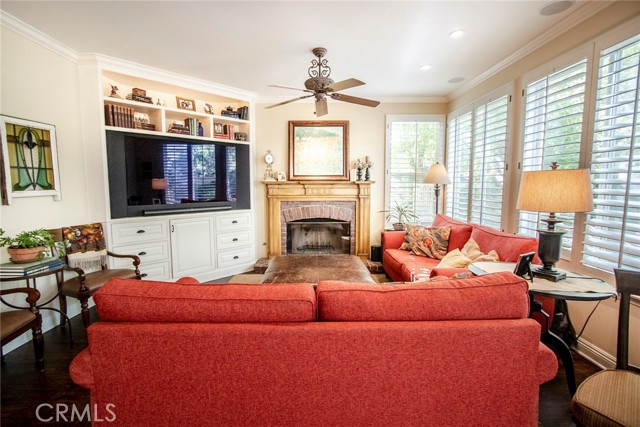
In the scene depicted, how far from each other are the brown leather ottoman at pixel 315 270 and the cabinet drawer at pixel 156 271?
61.2 inches

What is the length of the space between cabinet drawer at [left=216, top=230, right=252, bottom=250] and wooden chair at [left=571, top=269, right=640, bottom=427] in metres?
3.99

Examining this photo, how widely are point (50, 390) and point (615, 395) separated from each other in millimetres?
3094

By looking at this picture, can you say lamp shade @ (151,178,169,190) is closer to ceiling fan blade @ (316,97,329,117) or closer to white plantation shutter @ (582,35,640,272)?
ceiling fan blade @ (316,97,329,117)

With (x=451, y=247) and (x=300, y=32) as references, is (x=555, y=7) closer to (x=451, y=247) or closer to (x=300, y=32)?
(x=300, y=32)

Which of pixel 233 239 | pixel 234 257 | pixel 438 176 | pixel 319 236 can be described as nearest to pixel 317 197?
pixel 319 236

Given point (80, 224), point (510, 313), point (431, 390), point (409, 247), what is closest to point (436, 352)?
point (431, 390)

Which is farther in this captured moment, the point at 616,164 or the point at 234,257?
the point at 234,257

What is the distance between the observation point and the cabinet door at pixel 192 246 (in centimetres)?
383

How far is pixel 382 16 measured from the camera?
236 centimetres

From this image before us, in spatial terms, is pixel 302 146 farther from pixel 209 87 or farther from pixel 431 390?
pixel 431 390

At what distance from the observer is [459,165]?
4.18m

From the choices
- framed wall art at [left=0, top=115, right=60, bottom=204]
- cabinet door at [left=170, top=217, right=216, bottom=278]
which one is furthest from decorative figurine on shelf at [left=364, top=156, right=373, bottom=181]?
framed wall art at [left=0, top=115, right=60, bottom=204]

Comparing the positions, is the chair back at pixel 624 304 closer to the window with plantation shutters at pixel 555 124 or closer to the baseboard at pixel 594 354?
the baseboard at pixel 594 354

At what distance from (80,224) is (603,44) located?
4982mm
